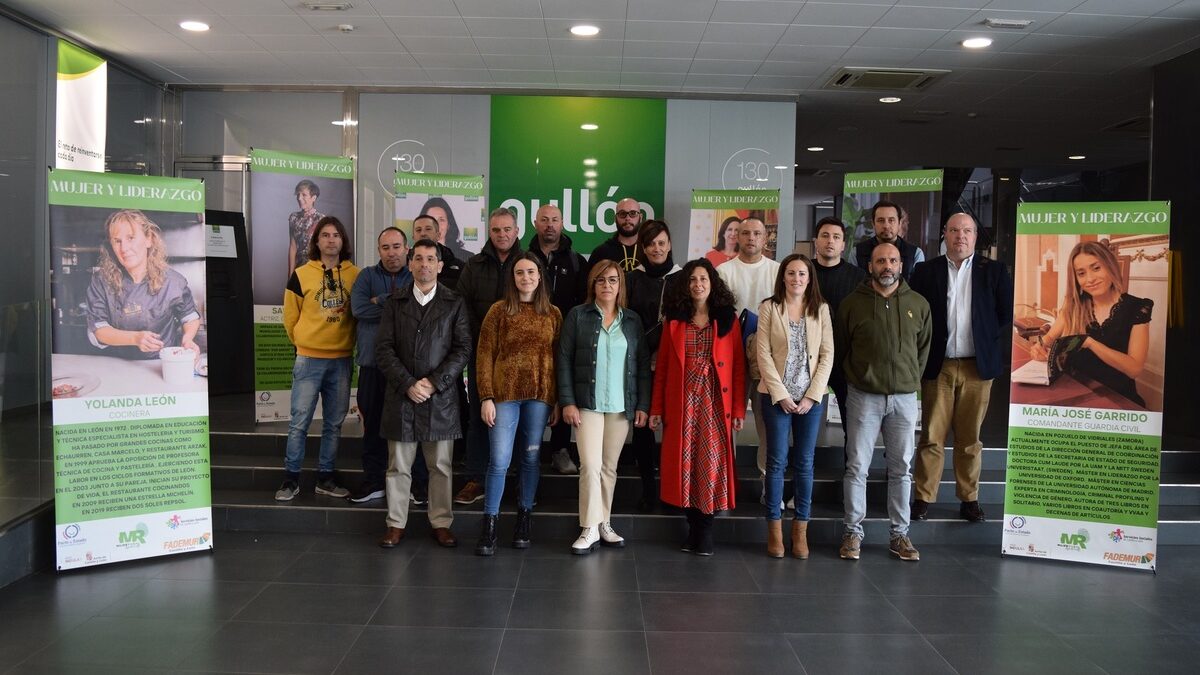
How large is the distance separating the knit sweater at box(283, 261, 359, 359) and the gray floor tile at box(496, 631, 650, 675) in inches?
89.4

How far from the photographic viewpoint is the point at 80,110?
6695mm

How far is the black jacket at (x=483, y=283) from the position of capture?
16.2 ft

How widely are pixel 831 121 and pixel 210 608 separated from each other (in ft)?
27.5

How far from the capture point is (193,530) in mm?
4512

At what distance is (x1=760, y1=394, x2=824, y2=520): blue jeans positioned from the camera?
452 centimetres

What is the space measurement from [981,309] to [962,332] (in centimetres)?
16

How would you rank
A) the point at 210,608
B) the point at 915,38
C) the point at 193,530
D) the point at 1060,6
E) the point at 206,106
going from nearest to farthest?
the point at 210,608 < the point at 193,530 < the point at 1060,6 < the point at 915,38 < the point at 206,106

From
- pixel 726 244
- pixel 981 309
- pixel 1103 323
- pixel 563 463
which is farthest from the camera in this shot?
pixel 726 244

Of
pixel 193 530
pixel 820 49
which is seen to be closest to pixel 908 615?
pixel 193 530

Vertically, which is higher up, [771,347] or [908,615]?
[771,347]

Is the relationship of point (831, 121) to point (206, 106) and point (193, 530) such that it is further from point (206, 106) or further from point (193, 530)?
point (193, 530)

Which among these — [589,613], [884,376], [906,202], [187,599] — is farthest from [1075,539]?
[187,599]

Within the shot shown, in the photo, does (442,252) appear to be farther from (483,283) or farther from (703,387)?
(703,387)

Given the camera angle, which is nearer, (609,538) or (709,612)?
(709,612)
